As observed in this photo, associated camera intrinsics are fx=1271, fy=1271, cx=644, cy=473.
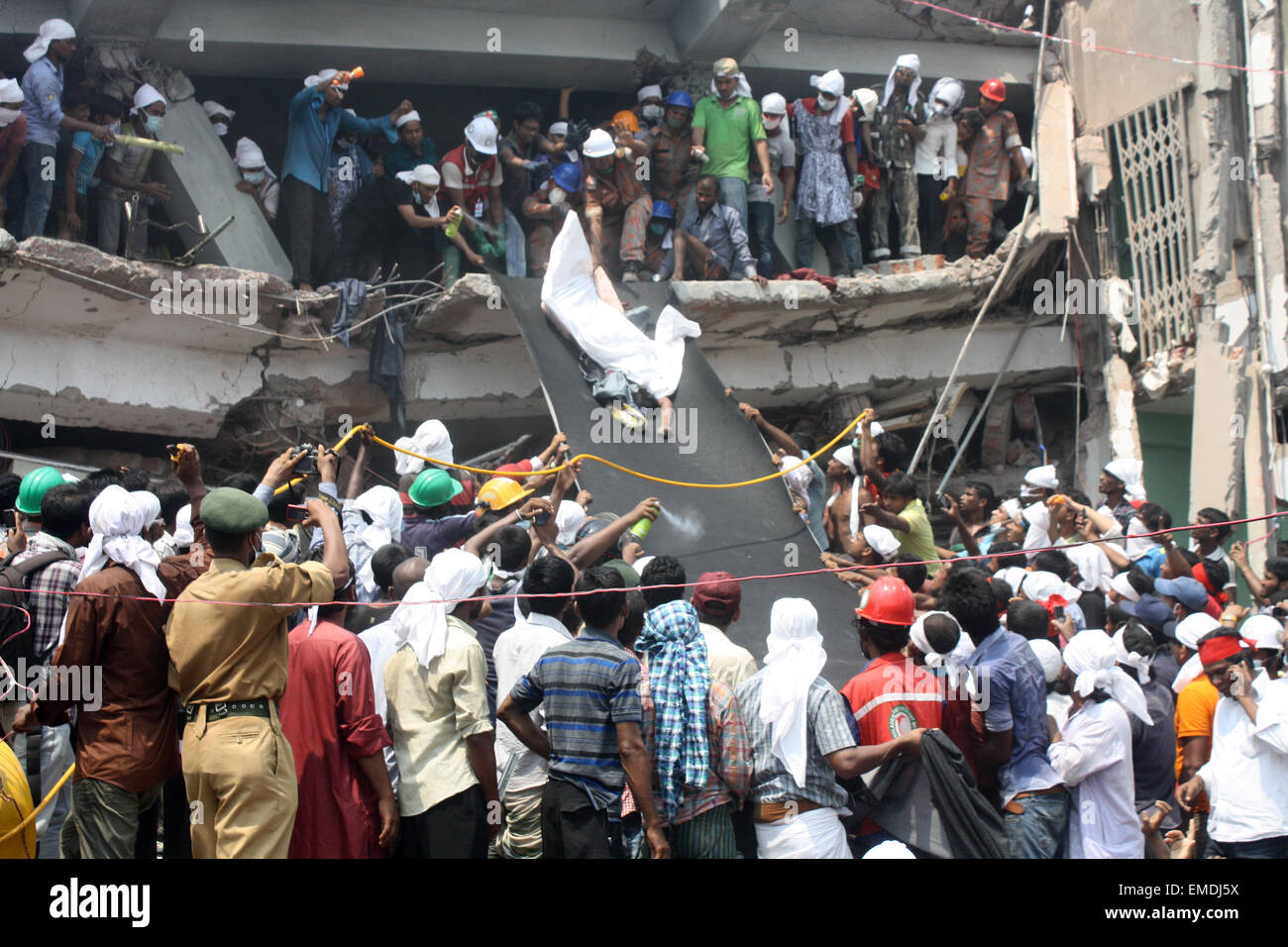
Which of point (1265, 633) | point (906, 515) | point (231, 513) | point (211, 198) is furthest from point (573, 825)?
point (211, 198)

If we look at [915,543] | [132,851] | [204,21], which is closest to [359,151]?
[204,21]

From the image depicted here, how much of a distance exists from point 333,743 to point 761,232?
6959 millimetres

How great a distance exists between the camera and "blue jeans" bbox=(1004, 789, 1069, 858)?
4.44 m

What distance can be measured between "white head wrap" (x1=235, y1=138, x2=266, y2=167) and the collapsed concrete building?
118 millimetres

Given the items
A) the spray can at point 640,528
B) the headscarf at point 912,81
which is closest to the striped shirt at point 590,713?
the spray can at point 640,528

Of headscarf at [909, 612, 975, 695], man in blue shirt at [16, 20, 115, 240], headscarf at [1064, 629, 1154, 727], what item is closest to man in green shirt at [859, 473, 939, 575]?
headscarf at [909, 612, 975, 695]

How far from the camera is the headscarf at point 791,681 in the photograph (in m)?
4.09

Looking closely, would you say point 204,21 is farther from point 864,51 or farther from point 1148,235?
point 1148,235

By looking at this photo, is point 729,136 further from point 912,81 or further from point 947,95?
point 947,95

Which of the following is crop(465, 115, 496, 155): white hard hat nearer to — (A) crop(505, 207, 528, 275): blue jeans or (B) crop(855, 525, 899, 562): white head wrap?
(A) crop(505, 207, 528, 275): blue jeans

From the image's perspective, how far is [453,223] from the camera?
916 cm

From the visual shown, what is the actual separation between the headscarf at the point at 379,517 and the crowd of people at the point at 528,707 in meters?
0.45

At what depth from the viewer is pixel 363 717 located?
4.26m

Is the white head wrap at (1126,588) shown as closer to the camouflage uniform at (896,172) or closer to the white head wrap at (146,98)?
the camouflage uniform at (896,172)
